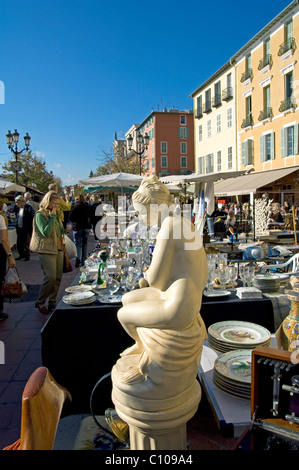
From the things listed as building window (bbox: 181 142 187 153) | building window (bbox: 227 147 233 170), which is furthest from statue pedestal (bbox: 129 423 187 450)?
building window (bbox: 181 142 187 153)

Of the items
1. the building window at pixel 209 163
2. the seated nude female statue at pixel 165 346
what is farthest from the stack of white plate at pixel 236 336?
the building window at pixel 209 163

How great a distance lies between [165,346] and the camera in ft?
4.05

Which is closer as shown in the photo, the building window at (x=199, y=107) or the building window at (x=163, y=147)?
the building window at (x=199, y=107)

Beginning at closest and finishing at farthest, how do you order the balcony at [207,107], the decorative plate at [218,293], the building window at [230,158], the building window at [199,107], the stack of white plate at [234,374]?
the stack of white plate at [234,374] → the decorative plate at [218,293] → the building window at [230,158] → the balcony at [207,107] → the building window at [199,107]

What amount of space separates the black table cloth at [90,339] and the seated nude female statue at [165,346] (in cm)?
123

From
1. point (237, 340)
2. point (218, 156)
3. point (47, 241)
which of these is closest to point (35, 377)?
point (237, 340)

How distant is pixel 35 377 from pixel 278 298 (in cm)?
213

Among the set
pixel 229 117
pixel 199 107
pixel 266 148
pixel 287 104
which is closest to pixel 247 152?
pixel 266 148

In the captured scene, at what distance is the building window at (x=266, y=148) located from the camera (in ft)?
56.1

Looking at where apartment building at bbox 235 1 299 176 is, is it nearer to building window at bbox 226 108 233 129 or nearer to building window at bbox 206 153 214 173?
building window at bbox 226 108 233 129

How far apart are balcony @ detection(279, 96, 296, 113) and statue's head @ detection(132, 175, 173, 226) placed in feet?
52.8

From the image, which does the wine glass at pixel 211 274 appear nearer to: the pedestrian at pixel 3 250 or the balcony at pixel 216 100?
the pedestrian at pixel 3 250

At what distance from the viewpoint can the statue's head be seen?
151cm

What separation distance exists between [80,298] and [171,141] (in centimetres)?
4269
